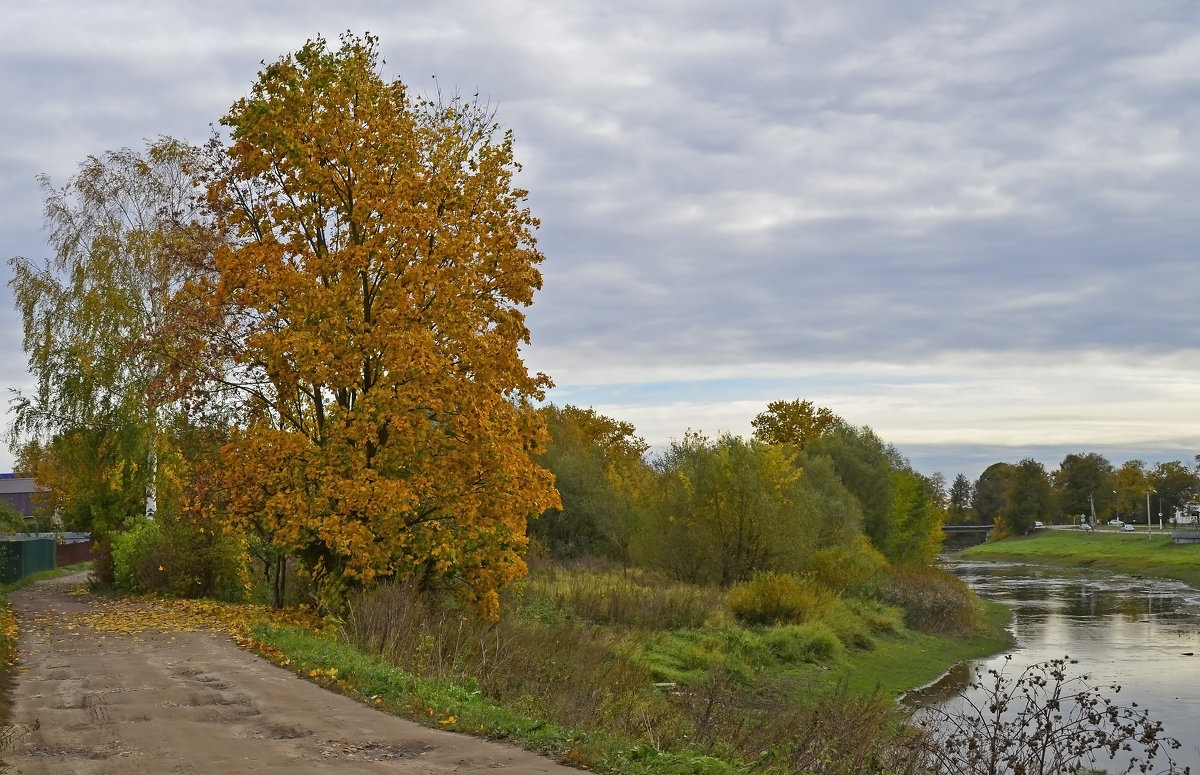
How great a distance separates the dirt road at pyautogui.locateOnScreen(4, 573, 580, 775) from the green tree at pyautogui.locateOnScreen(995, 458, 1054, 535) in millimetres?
142336

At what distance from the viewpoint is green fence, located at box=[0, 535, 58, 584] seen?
1387 inches

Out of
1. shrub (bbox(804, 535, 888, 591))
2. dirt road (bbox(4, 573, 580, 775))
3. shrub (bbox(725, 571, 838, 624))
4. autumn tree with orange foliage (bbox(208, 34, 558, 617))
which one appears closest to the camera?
dirt road (bbox(4, 573, 580, 775))

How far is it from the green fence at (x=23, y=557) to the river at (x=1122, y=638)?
28160 mm

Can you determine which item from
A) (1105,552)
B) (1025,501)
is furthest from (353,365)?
(1025,501)

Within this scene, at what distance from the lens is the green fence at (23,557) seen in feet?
116

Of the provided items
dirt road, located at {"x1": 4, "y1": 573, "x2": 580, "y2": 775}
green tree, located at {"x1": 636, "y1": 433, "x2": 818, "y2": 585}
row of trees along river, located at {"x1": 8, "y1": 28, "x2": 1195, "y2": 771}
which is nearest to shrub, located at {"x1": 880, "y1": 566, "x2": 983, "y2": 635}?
green tree, located at {"x1": 636, "y1": 433, "x2": 818, "y2": 585}

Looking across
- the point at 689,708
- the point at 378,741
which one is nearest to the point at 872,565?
the point at 689,708

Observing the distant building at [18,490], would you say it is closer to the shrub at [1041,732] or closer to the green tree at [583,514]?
the green tree at [583,514]

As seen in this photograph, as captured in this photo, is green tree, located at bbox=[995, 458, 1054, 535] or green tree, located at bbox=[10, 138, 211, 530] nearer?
green tree, located at bbox=[10, 138, 211, 530]

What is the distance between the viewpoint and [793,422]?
8419cm

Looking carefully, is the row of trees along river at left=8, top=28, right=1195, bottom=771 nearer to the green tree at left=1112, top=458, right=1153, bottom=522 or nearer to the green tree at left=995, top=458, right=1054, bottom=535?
the green tree at left=995, top=458, right=1054, bottom=535

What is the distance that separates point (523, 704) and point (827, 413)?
244 ft

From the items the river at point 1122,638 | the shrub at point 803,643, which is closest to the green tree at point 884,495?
the river at point 1122,638

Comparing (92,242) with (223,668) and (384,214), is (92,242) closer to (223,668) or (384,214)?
(384,214)
